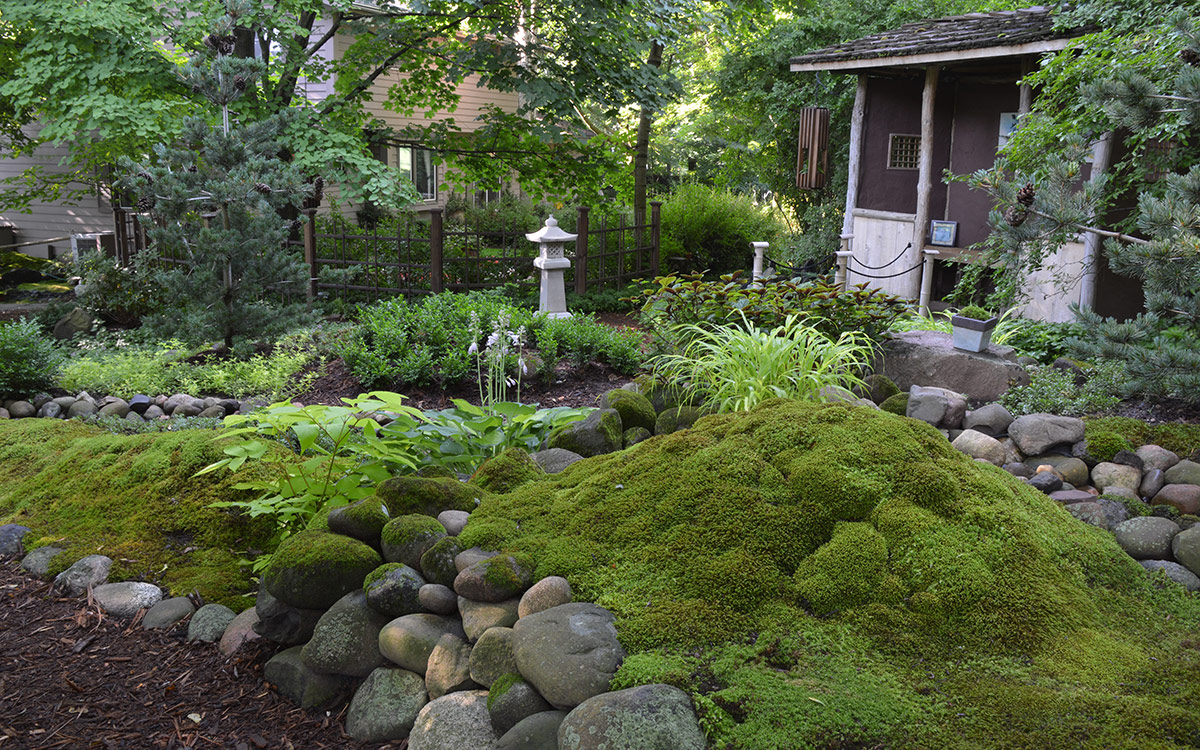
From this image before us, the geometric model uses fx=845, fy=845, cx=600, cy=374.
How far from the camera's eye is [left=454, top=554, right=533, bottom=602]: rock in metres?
2.78

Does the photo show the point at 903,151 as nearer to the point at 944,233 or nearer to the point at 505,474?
the point at 944,233

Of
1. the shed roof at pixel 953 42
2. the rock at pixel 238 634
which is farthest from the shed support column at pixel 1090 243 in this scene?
the rock at pixel 238 634

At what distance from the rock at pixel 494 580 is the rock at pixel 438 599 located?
0.07m

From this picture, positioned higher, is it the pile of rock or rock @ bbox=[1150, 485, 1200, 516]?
rock @ bbox=[1150, 485, 1200, 516]

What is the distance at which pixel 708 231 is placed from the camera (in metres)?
15.9

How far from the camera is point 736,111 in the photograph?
766 inches

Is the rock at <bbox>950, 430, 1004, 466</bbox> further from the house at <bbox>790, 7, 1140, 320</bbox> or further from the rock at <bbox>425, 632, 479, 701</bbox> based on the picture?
the house at <bbox>790, 7, 1140, 320</bbox>

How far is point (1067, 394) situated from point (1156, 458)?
1.19 m

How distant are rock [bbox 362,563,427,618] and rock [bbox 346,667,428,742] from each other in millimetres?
201

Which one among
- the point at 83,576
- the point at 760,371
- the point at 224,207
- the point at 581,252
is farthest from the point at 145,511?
the point at 581,252

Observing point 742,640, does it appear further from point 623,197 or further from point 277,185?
point 623,197

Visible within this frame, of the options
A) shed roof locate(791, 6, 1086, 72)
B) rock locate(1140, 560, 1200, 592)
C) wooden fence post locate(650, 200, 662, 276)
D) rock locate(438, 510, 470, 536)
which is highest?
shed roof locate(791, 6, 1086, 72)

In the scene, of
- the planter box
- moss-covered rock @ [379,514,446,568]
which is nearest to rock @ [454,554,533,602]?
moss-covered rock @ [379,514,446,568]

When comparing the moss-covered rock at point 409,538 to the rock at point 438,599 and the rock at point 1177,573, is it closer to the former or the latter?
the rock at point 438,599
